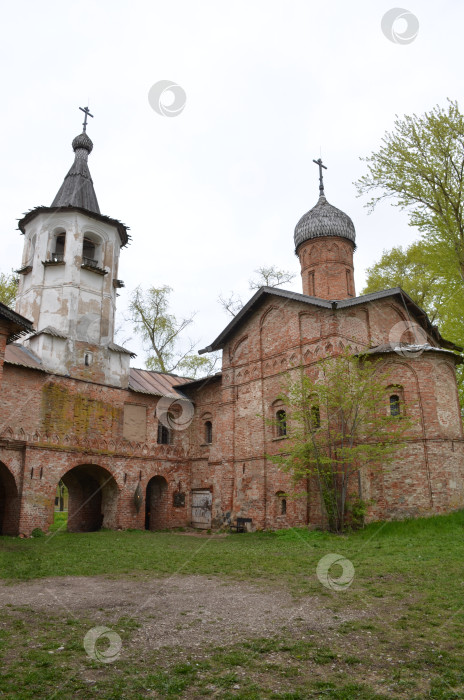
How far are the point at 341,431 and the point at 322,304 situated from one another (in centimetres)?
456

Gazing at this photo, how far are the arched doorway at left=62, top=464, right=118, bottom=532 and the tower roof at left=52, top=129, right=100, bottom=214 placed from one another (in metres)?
11.9

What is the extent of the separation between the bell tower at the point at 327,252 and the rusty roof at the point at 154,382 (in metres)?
7.97

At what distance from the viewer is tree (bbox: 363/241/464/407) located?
17.5 m

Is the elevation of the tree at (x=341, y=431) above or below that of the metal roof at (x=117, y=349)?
below

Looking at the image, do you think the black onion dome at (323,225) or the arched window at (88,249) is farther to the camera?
the arched window at (88,249)

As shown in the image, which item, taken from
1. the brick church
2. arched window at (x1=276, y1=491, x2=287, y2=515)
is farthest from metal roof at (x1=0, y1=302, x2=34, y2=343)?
arched window at (x1=276, y1=491, x2=287, y2=515)

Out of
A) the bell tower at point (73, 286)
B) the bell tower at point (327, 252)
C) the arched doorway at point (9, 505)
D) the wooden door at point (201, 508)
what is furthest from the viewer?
the bell tower at point (327, 252)

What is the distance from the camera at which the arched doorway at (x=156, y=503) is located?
2297 centimetres

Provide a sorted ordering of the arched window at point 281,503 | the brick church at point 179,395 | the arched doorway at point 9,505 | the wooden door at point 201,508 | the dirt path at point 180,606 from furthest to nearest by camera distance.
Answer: the wooden door at point 201,508, the arched window at point 281,503, the arched doorway at point 9,505, the brick church at point 179,395, the dirt path at point 180,606

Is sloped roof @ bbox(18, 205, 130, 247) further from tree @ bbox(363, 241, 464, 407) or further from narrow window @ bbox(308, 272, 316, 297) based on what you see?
tree @ bbox(363, 241, 464, 407)

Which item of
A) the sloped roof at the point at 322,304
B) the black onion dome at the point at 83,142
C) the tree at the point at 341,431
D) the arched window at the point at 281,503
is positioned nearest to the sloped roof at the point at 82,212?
the black onion dome at the point at 83,142

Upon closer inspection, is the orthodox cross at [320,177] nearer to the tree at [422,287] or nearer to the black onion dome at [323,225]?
the black onion dome at [323,225]

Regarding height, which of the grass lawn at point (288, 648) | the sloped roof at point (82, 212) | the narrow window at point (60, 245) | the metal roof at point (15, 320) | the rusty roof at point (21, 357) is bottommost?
the grass lawn at point (288, 648)

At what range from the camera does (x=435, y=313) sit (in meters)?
24.9
